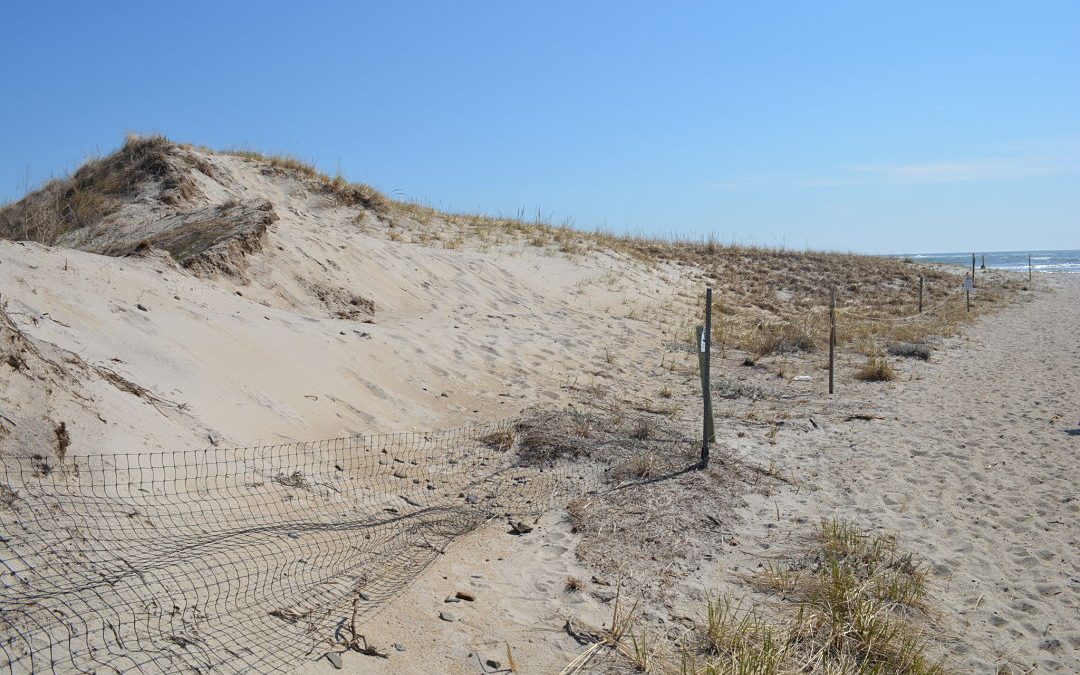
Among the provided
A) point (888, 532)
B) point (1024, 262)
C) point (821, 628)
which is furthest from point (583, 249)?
point (1024, 262)

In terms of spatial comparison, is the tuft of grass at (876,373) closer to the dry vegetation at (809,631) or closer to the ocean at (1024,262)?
the dry vegetation at (809,631)

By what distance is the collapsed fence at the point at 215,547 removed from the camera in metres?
3.45

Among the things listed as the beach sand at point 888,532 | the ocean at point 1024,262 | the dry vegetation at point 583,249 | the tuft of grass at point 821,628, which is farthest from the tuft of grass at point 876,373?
the ocean at point 1024,262

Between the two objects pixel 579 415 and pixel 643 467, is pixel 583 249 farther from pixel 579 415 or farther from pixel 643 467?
pixel 643 467

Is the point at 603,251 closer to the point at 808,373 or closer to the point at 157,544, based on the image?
the point at 808,373

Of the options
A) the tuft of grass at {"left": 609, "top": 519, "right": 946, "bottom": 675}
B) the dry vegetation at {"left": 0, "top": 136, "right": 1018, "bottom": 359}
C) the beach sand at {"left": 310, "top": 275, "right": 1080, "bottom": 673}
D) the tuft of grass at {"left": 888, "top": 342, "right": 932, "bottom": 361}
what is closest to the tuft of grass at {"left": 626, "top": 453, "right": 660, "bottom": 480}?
the beach sand at {"left": 310, "top": 275, "right": 1080, "bottom": 673}

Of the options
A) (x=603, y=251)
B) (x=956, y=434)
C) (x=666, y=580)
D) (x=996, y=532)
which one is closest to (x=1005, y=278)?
(x=603, y=251)

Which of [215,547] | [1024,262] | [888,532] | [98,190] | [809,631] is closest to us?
[809,631]

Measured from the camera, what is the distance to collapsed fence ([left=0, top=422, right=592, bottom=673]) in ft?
11.3

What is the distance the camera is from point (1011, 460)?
788 centimetres

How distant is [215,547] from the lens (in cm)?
445

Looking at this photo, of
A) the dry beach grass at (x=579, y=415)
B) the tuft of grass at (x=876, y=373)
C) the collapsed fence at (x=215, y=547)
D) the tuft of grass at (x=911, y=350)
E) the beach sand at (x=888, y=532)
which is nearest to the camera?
the collapsed fence at (x=215, y=547)

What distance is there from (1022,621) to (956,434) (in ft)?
15.4

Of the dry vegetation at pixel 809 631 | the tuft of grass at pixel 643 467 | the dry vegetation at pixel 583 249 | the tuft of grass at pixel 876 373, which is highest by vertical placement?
the dry vegetation at pixel 583 249
